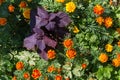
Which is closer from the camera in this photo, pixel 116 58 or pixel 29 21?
pixel 116 58

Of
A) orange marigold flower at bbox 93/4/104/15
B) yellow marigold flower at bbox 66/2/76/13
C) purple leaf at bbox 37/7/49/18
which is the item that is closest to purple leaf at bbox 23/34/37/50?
purple leaf at bbox 37/7/49/18

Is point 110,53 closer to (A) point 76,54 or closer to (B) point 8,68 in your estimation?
(A) point 76,54

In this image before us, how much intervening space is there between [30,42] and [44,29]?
0.68 feet

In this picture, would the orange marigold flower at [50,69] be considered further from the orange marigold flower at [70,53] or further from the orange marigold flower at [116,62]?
the orange marigold flower at [116,62]

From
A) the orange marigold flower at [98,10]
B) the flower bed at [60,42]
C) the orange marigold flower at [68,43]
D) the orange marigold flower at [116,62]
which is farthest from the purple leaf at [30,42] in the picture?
the orange marigold flower at [116,62]

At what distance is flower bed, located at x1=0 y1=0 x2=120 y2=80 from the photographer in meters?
3.87

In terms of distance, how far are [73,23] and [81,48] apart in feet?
0.98

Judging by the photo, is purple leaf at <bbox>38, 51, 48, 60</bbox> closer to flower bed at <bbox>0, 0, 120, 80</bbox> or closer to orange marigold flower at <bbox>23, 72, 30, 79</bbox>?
flower bed at <bbox>0, 0, 120, 80</bbox>

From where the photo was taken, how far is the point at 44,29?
3.98 metres

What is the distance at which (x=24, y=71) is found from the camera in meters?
3.84

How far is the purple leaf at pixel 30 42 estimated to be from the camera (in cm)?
389

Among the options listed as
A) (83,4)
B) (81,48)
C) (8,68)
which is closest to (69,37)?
(81,48)

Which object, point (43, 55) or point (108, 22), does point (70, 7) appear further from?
point (43, 55)

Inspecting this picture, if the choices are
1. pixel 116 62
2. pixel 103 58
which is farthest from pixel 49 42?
pixel 116 62
